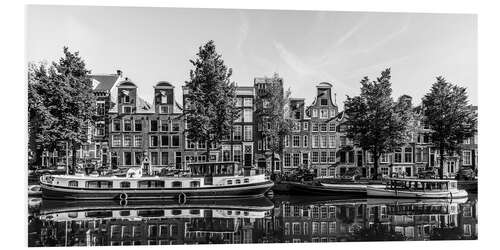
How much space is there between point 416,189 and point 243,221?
24.4 feet

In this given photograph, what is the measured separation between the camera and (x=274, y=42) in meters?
16.0

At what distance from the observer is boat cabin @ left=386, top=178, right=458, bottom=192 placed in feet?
60.9

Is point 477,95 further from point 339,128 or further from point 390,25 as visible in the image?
point 339,128

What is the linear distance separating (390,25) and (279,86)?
13.6ft

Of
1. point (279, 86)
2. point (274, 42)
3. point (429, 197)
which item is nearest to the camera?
point (274, 42)

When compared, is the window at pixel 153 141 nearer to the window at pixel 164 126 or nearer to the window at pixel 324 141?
the window at pixel 164 126

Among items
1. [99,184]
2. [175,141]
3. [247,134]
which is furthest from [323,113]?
[99,184]

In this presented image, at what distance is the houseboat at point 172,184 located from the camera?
57.8 ft

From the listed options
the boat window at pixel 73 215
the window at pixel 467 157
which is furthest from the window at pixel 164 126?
the window at pixel 467 157

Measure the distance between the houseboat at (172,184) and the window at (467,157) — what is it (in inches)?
279

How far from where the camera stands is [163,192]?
58.6ft

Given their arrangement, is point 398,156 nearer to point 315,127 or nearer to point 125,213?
point 315,127

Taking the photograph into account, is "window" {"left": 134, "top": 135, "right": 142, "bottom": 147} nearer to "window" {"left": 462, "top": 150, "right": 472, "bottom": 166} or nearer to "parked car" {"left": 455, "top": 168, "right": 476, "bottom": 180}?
"parked car" {"left": 455, "top": 168, "right": 476, "bottom": 180}
